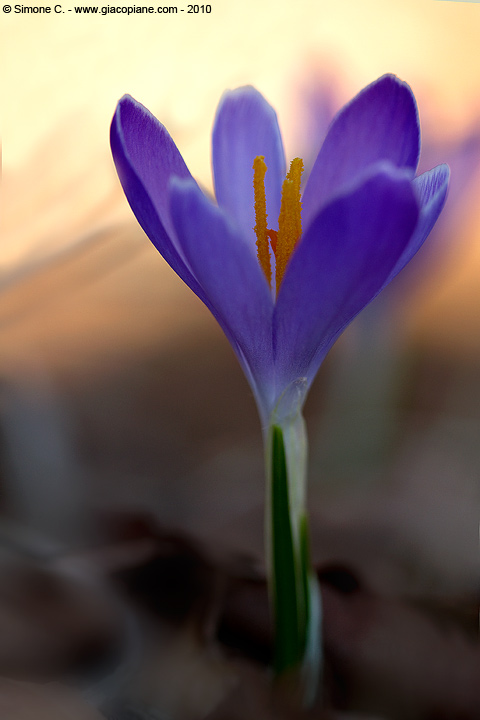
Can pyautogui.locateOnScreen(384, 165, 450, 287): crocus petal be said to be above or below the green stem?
above

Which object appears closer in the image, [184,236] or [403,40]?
[184,236]

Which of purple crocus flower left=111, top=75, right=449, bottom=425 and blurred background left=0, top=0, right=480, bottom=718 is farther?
blurred background left=0, top=0, right=480, bottom=718

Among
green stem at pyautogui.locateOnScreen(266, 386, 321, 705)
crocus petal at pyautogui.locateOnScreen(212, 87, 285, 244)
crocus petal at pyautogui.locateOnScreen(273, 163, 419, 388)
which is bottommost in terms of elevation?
green stem at pyautogui.locateOnScreen(266, 386, 321, 705)

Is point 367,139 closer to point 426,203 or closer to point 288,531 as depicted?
point 426,203

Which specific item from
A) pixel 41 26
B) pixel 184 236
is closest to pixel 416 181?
pixel 184 236

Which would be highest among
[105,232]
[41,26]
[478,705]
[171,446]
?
[41,26]

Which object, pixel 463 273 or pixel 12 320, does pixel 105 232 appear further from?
pixel 463 273
